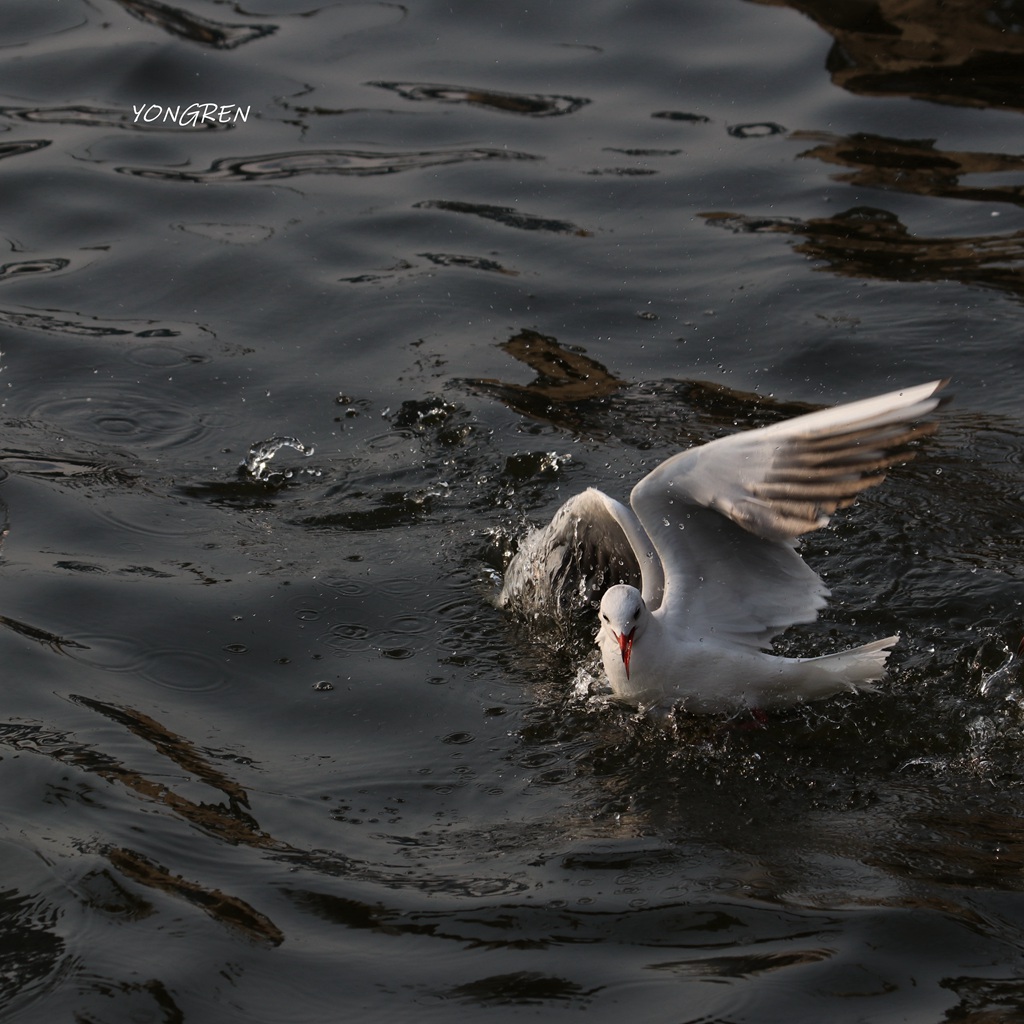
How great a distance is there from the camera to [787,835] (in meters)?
4.96

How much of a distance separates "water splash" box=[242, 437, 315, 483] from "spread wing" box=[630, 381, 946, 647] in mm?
2519

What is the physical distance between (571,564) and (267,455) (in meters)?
1.90

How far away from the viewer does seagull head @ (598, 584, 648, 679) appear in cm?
556

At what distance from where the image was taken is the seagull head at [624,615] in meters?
5.56

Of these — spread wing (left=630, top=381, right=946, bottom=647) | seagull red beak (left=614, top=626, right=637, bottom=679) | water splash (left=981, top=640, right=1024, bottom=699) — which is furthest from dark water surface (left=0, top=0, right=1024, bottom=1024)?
spread wing (left=630, top=381, right=946, bottom=647)

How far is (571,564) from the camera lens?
675cm

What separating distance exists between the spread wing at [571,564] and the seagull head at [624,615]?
64cm

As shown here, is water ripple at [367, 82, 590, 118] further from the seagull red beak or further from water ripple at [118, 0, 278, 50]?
the seagull red beak

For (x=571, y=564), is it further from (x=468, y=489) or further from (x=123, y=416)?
(x=123, y=416)

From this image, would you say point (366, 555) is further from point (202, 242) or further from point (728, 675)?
point (202, 242)

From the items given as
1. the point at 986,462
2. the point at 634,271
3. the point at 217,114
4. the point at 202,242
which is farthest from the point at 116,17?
the point at 986,462

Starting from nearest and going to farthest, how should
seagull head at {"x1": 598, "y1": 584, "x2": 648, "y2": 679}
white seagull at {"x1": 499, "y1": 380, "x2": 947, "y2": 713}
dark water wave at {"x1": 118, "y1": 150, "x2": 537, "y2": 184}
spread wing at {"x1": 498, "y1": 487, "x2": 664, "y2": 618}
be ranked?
white seagull at {"x1": 499, "y1": 380, "x2": 947, "y2": 713} < seagull head at {"x1": 598, "y1": 584, "x2": 648, "y2": 679} < spread wing at {"x1": 498, "y1": 487, "x2": 664, "y2": 618} < dark water wave at {"x1": 118, "y1": 150, "x2": 537, "y2": 184}

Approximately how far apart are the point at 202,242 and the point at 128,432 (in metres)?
2.56

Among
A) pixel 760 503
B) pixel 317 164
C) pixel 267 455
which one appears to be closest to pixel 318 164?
pixel 317 164
